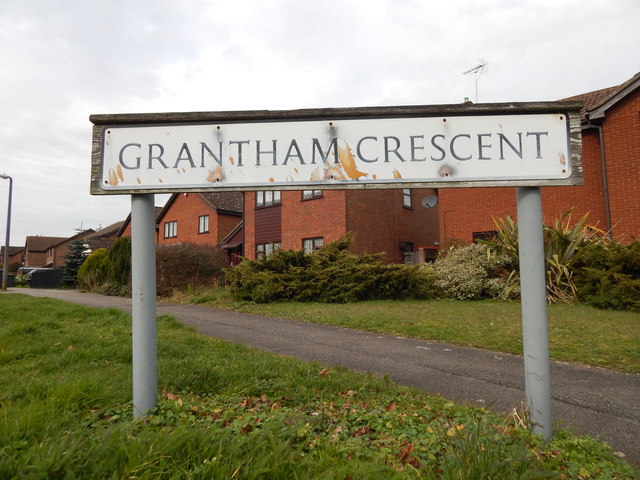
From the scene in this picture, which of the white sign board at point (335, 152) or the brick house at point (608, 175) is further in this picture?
the brick house at point (608, 175)

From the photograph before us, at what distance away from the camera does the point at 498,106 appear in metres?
2.72

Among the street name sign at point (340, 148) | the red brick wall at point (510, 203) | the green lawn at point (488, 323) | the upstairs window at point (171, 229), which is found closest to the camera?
the street name sign at point (340, 148)

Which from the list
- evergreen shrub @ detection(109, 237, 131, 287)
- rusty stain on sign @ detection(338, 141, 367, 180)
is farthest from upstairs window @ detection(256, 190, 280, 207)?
rusty stain on sign @ detection(338, 141, 367, 180)

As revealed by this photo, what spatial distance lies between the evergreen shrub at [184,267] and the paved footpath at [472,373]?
10753 mm

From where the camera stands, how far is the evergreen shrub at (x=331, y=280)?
12719 mm

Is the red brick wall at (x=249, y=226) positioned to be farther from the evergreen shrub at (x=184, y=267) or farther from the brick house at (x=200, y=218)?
the brick house at (x=200, y=218)

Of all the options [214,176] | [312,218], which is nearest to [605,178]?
[312,218]

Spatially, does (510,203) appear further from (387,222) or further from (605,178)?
(387,222)

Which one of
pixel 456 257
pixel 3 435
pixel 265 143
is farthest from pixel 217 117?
pixel 456 257

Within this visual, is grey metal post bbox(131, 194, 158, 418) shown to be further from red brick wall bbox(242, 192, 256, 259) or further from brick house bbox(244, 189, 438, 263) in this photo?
red brick wall bbox(242, 192, 256, 259)

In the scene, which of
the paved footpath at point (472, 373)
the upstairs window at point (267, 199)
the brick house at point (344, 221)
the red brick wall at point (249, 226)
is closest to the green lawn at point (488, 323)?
the paved footpath at point (472, 373)

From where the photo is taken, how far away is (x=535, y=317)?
2596mm

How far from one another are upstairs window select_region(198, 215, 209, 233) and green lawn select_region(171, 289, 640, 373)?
1700 cm

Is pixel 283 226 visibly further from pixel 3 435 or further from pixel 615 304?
pixel 3 435
